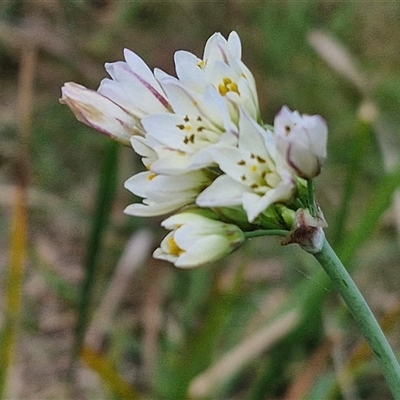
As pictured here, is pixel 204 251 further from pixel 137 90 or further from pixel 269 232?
pixel 137 90

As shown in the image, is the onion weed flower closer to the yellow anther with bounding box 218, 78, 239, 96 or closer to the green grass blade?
the yellow anther with bounding box 218, 78, 239, 96

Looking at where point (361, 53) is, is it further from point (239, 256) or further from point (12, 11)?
point (12, 11)

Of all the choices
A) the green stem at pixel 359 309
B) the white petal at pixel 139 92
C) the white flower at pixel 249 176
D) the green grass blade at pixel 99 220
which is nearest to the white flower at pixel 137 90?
the white petal at pixel 139 92

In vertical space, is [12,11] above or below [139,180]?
above

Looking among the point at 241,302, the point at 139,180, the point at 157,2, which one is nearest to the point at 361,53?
the point at 157,2

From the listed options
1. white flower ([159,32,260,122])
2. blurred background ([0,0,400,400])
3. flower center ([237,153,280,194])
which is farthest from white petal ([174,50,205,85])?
blurred background ([0,0,400,400])

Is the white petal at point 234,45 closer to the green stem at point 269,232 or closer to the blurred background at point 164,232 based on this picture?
the green stem at point 269,232
